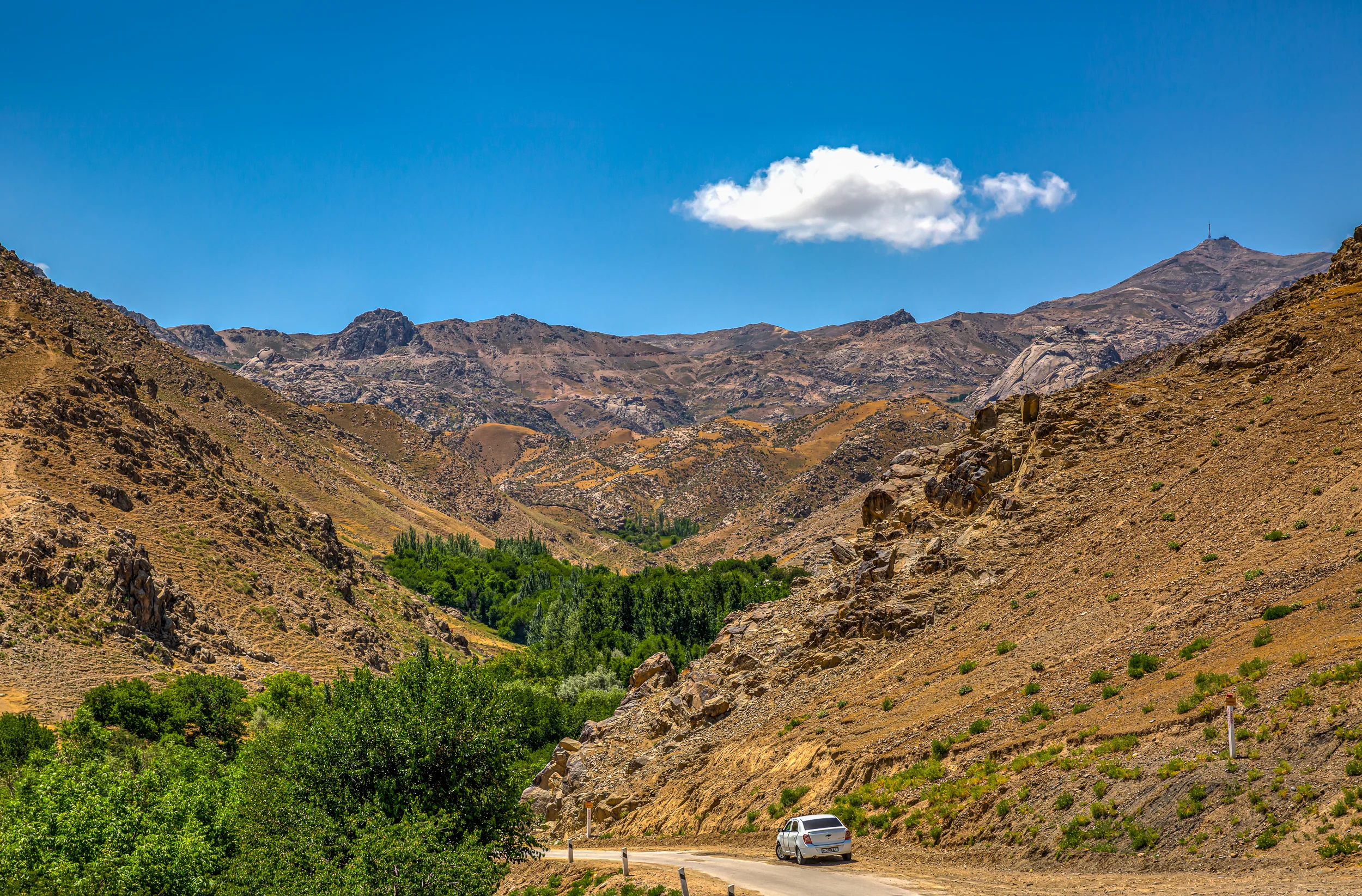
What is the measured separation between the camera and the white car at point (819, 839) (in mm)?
24016

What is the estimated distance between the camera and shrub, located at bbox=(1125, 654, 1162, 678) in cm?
2484

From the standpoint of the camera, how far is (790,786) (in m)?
30.6

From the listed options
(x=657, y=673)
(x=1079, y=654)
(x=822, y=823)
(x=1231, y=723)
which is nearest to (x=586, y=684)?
(x=657, y=673)

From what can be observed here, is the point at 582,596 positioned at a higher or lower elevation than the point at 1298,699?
lower

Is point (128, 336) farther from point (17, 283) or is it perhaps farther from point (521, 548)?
point (521, 548)

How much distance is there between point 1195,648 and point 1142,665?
1.38 m

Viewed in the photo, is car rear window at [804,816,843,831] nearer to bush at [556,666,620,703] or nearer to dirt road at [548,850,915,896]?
dirt road at [548,850,915,896]

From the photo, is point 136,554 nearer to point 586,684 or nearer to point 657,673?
point 586,684

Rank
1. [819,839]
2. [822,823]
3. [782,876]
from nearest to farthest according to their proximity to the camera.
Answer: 1. [782,876]
2. [819,839]
3. [822,823]

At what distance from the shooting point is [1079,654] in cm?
2809

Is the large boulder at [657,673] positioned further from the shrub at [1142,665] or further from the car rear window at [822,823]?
the shrub at [1142,665]

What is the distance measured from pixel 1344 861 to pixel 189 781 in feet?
151

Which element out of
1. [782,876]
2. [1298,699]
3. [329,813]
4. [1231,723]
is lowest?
[329,813]

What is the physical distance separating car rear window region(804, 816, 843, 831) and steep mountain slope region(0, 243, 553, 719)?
159ft
